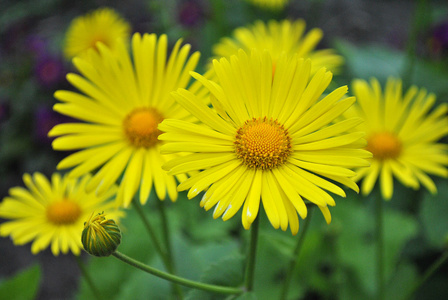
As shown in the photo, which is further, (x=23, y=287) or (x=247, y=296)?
(x=23, y=287)

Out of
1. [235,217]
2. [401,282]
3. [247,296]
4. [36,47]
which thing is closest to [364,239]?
[401,282]

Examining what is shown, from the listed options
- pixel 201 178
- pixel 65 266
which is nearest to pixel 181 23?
pixel 65 266

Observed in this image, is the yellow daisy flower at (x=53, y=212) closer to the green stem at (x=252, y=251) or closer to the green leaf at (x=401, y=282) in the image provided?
the green stem at (x=252, y=251)

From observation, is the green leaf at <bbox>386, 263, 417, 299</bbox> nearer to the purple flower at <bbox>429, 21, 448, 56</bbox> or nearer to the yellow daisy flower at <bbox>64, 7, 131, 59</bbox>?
the purple flower at <bbox>429, 21, 448, 56</bbox>

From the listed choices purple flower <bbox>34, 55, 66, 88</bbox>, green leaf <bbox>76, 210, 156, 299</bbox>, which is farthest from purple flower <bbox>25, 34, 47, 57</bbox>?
green leaf <bbox>76, 210, 156, 299</bbox>

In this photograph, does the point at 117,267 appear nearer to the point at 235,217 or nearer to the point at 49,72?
the point at 235,217

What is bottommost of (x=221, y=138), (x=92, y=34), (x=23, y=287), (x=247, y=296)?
(x=23, y=287)

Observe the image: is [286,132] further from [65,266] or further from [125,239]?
[65,266]

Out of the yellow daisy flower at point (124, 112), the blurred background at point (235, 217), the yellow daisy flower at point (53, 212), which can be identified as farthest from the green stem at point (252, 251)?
the yellow daisy flower at point (53, 212)
